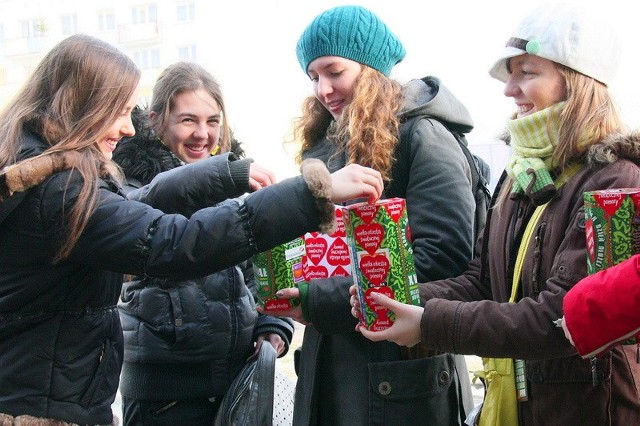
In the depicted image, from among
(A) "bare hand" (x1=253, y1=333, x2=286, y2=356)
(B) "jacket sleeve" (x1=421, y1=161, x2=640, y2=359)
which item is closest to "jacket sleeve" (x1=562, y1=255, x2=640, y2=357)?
(B) "jacket sleeve" (x1=421, y1=161, x2=640, y2=359)

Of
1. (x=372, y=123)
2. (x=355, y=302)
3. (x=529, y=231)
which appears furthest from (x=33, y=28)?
(x=529, y=231)

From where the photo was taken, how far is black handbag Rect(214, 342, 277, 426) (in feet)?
7.41

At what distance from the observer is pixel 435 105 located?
2107mm

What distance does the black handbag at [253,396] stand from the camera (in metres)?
2.26

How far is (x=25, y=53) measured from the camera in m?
8.06

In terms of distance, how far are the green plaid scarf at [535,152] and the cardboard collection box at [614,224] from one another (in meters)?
0.19

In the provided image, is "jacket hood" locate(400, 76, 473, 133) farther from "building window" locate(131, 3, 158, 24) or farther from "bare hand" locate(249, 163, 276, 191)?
"building window" locate(131, 3, 158, 24)

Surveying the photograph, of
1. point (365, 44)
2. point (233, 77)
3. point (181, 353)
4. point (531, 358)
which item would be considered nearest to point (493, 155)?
point (365, 44)

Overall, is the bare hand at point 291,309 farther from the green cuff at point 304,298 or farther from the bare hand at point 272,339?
the bare hand at point 272,339

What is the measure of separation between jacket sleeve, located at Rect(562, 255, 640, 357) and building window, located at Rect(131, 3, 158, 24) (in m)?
7.26

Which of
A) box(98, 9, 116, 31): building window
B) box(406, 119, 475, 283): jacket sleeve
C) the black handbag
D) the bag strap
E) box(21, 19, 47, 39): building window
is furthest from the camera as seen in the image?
box(98, 9, 116, 31): building window

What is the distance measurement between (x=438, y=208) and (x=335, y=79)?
1.69ft

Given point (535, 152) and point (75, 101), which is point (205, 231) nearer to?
point (75, 101)

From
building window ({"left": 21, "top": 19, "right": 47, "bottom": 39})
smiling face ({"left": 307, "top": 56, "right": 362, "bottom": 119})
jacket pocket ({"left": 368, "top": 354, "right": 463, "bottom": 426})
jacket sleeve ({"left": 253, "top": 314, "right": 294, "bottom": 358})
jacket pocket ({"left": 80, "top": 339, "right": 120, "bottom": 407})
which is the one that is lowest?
jacket sleeve ({"left": 253, "top": 314, "right": 294, "bottom": 358})
